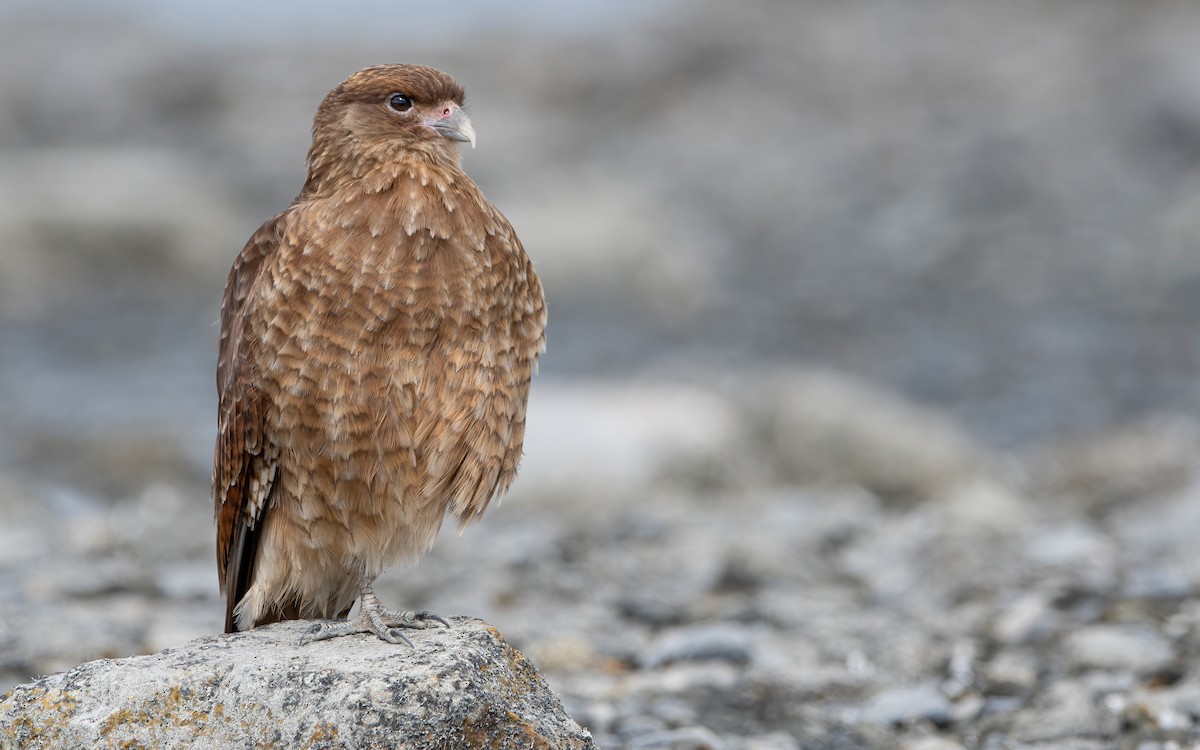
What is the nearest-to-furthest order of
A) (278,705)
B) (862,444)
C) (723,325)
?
(278,705)
(862,444)
(723,325)

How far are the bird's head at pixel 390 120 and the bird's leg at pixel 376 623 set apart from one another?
155 cm

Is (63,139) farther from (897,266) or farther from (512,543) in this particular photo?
(512,543)

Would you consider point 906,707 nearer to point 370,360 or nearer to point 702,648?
point 702,648

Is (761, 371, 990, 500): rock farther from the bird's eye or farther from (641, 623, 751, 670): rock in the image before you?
the bird's eye

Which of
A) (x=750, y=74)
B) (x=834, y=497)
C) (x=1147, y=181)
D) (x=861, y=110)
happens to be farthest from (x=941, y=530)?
(x=750, y=74)

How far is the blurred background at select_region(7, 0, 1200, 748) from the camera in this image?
27.8 feet

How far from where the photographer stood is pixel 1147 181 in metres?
20.8

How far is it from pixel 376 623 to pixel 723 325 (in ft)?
40.1

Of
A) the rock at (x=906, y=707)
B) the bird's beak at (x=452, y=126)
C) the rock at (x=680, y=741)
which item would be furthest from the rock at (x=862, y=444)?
the bird's beak at (x=452, y=126)

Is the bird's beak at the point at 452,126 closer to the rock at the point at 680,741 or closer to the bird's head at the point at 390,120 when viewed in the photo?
the bird's head at the point at 390,120

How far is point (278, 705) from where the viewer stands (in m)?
4.76

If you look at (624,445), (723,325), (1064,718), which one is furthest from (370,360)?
(723,325)

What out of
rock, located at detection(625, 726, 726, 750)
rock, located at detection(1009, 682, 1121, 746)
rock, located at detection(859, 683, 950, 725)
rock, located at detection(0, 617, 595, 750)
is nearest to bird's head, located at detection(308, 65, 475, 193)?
rock, located at detection(0, 617, 595, 750)

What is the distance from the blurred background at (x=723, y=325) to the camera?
848 cm
